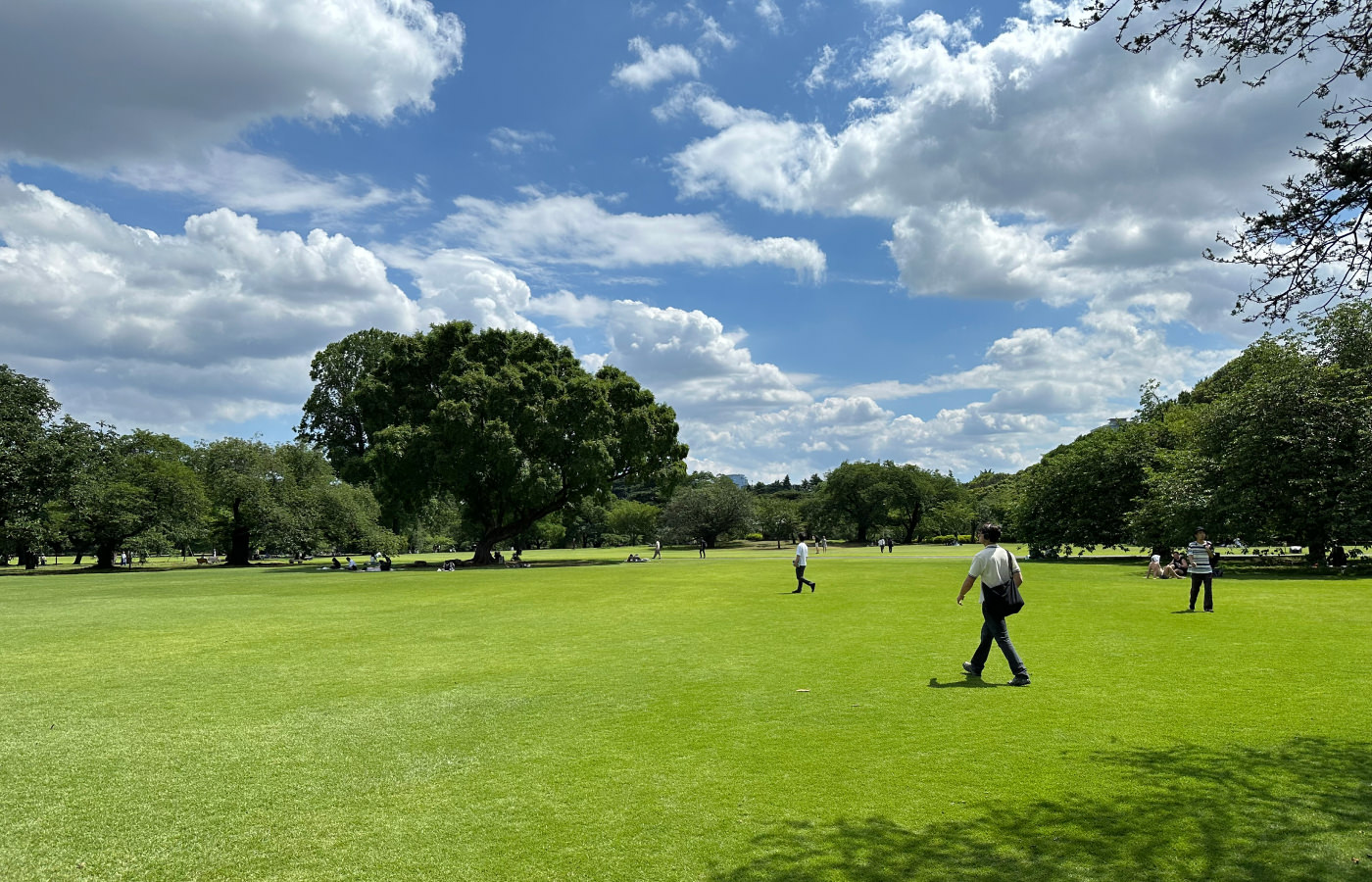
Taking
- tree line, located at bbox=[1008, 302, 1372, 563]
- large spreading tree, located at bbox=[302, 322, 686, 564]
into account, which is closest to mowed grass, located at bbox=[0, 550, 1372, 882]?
tree line, located at bbox=[1008, 302, 1372, 563]

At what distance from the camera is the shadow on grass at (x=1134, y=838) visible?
4430 millimetres

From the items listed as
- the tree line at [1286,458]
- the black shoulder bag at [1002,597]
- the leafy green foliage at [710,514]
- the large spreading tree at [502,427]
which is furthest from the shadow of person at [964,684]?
the leafy green foliage at [710,514]

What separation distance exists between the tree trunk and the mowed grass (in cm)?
4271

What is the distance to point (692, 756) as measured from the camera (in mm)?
6777

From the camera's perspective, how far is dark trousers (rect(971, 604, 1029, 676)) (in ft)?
30.9

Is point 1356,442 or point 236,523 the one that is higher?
point 1356,442

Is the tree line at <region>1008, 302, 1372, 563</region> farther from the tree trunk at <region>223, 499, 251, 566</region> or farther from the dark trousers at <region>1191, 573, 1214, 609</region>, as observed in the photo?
the tree trunk at <region>223, 499, 251, 566</region>

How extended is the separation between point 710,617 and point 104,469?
47061 millimetres

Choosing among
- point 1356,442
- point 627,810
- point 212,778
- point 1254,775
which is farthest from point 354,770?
point 1356,442

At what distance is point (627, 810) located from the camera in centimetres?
552

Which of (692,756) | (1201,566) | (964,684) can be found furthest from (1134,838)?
(1201,566)

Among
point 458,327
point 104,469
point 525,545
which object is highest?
point 458,327

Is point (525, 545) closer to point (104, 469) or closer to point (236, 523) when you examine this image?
point (236, 523)

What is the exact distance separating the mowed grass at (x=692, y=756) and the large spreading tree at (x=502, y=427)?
27518 mm
